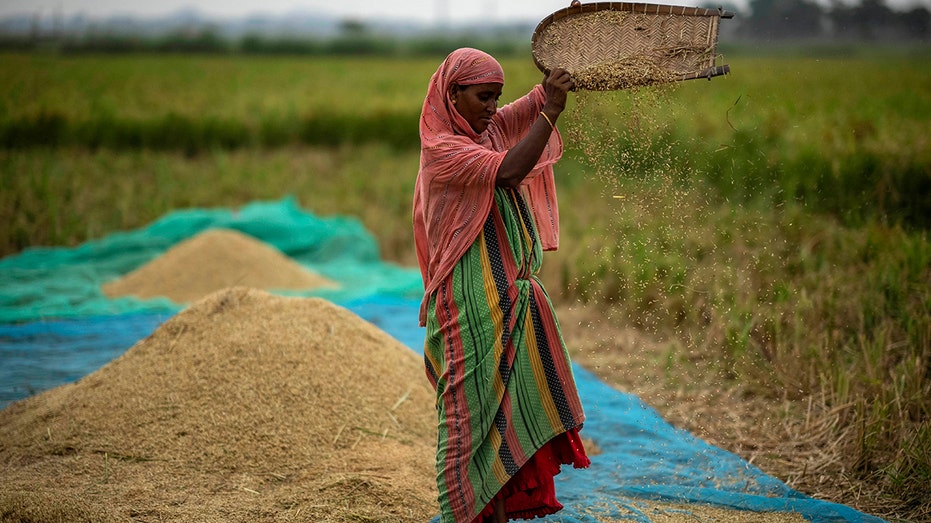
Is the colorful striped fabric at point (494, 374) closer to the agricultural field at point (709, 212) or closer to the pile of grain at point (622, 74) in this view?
the pile of grain at point (622, 74)

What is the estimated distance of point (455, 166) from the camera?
2320mm

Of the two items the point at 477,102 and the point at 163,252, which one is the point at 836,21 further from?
the point at 163,252

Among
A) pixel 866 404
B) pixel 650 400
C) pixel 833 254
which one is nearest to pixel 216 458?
pixel 650 400

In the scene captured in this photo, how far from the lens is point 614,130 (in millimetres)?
2896

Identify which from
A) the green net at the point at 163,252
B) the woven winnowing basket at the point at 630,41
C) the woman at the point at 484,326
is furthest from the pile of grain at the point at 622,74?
the green net at the point at 163,252

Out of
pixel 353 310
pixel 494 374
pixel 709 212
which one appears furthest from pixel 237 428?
pixel 709 212

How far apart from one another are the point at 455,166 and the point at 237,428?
1.53 metres

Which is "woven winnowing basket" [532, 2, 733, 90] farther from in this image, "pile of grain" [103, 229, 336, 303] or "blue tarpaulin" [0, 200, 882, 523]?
"pile of grain" [103, 229, 336, 303]

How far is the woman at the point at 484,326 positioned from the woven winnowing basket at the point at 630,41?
0.22 metres

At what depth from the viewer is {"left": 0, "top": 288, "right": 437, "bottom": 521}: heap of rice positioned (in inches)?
112

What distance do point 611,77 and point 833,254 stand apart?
10.0ft

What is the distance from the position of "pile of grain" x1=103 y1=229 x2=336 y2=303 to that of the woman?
3.59 metres

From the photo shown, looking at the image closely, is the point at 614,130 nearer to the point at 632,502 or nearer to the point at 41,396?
the point at 632,502

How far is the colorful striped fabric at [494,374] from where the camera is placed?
241 cm
